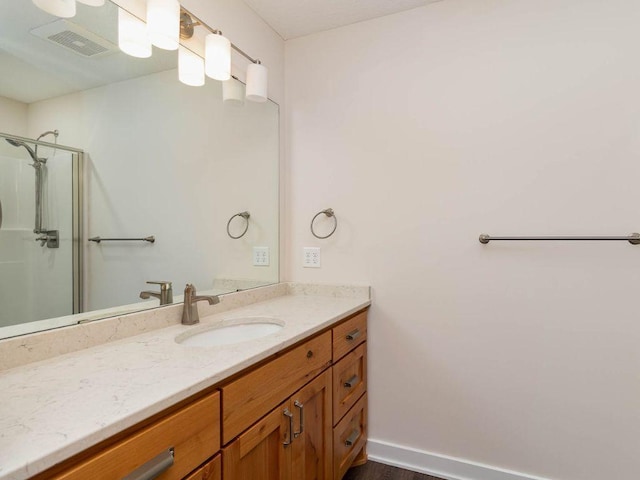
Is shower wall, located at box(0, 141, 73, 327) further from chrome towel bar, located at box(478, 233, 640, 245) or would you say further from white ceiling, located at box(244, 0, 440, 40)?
chrome towel bar, located at box(478, 233, 640, 245)

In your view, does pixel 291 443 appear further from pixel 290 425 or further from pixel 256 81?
pixel 256 81

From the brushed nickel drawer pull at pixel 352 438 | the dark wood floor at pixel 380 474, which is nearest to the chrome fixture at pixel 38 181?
the brushed nickel drawer pull at pixel 352 438

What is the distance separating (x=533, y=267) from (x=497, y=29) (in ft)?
3.60

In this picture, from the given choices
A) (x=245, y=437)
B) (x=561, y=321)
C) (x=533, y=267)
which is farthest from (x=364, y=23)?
(x=245, y=437)

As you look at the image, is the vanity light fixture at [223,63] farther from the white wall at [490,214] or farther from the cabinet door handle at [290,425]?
the cabinet door handle at [290,425]

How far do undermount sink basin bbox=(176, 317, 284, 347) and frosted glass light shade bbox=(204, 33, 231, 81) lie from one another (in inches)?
42.2

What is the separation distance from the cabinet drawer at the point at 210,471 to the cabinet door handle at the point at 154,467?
9 cm

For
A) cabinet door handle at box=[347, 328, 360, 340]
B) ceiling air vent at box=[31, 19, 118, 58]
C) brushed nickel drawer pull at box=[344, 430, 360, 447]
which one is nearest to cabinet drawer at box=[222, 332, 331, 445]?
cabinet door handle at box=[347, 328, 360, 340]

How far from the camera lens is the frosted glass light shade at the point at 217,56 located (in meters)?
1.47

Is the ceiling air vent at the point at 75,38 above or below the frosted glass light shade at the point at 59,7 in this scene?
below

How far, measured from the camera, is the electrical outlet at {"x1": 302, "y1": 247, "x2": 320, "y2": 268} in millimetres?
1962

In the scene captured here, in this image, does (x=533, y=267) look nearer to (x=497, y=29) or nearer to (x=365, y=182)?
(x=365, y=182)

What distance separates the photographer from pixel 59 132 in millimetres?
1035

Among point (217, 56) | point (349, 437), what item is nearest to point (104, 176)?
point (217, 56)
